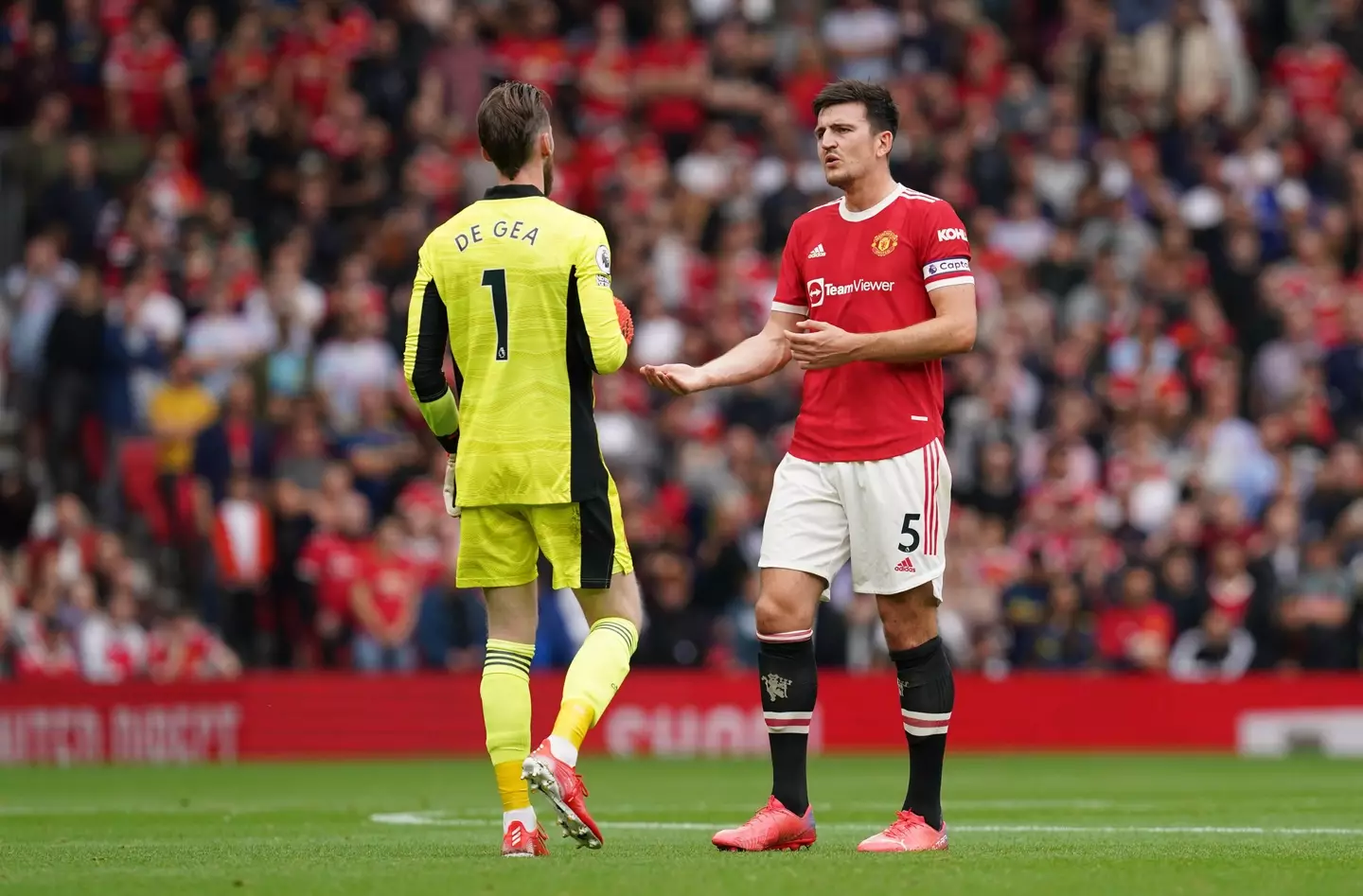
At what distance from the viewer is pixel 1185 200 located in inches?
905

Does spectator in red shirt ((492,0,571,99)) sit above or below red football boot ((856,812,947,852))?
above

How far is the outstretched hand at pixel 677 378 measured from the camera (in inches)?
325

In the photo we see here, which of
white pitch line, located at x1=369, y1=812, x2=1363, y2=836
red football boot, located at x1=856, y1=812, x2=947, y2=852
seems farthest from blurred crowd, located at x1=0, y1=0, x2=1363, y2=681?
red football boot, located at x1=856, y1=812, x2=947, y2=852

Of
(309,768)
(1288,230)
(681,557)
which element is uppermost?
(1288,230)

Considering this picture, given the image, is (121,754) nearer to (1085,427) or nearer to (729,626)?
(729,626)

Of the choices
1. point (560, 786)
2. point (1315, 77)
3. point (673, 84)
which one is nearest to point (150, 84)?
point (673, 84)

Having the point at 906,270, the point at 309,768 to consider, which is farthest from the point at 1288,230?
the point at 906,270

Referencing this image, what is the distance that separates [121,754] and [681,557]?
188 inches

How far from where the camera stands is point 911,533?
26.8 feet

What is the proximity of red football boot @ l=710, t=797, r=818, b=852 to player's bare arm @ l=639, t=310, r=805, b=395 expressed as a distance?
1.55 meters

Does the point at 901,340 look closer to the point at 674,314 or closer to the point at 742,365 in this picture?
the point at 742,365

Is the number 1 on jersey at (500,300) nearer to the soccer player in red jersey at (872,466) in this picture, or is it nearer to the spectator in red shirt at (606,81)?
the soccer player in red jersey at (872,466)

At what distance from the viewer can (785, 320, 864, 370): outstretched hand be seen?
26.2ft

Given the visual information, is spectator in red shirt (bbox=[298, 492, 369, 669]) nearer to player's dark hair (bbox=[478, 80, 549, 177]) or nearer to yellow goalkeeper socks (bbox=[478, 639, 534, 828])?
yellow goalkeeper socks (bbox=[478, 639, 534, 828])
